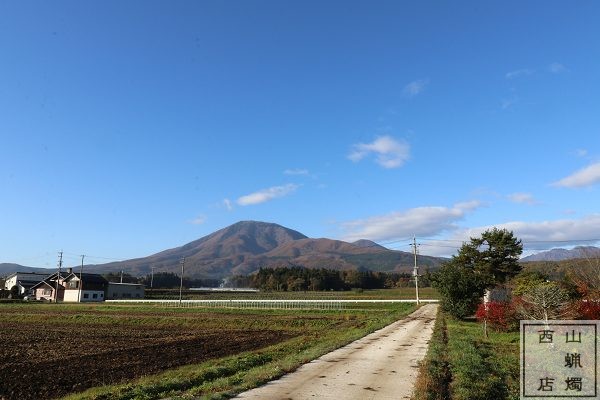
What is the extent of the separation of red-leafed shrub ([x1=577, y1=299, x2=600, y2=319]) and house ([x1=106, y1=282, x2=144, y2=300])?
94575mm

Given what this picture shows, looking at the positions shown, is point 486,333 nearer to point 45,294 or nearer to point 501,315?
point 501,315

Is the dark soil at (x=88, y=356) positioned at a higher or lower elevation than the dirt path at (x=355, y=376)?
lower

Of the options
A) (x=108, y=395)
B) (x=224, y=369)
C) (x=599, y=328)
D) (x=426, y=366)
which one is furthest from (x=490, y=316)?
(x=108, y=395)

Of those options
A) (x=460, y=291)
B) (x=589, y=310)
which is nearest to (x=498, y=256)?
(x=460, y=291)

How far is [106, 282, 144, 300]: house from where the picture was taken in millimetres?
96375

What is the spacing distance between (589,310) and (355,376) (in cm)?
1334

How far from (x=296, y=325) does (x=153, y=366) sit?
22320 mm

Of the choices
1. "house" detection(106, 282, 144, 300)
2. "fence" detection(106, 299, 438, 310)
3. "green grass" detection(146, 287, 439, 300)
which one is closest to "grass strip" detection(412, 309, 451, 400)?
"fence" detection(106, 299, 438, 310)

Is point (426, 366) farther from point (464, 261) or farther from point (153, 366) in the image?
point (464, 261)

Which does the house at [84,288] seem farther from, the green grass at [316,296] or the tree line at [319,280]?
the tree line at [319,280]

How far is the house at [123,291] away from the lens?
96.4m

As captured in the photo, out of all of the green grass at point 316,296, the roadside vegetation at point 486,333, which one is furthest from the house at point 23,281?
the roadside vegetation at point 486,333

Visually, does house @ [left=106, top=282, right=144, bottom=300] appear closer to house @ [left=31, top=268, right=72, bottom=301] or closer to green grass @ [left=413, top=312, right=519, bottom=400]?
house @ [left=31, top=268, right=72, bottom=301]

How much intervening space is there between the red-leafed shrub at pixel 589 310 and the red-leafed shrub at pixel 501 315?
5512 mm
